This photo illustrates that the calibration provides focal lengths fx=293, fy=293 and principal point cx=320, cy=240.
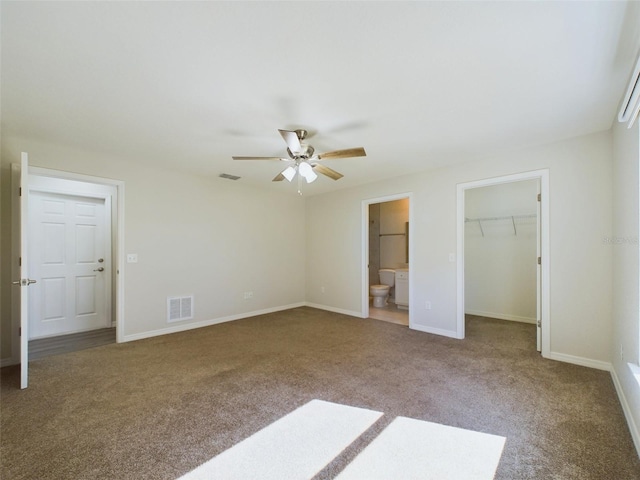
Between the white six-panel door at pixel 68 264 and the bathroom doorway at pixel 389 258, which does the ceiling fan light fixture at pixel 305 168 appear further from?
the white six-panel door at pixel 68 264

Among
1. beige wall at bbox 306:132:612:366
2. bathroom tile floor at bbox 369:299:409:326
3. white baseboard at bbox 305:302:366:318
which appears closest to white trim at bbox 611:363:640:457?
beige wall at bbox 306:132:612:366

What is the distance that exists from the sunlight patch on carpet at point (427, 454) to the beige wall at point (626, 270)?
2.99ft

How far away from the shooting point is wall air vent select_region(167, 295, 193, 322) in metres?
4.16

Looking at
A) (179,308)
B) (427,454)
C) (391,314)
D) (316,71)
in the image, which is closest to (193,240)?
(179,308)

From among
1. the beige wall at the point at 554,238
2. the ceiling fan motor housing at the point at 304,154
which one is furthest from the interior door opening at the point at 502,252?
the ceiling fan motor housing at the point at 304,154

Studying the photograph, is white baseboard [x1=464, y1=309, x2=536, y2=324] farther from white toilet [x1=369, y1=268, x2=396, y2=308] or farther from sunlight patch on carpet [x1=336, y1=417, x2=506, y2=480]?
sunlight patch on carpet [x1=336, y1=417, x2=506, y2=480]

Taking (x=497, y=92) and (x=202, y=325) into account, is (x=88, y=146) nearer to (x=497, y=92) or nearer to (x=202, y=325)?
(x=202, y=325)

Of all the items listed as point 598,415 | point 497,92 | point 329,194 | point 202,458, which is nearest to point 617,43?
point 497,92

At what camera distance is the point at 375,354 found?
3.27 m

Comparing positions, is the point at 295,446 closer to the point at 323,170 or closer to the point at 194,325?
the point at 323,170

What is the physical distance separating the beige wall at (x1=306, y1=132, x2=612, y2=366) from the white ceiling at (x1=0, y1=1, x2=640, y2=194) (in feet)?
1.09

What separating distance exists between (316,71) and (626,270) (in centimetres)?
270

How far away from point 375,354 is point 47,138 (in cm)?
416

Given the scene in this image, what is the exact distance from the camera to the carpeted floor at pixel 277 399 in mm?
1645
